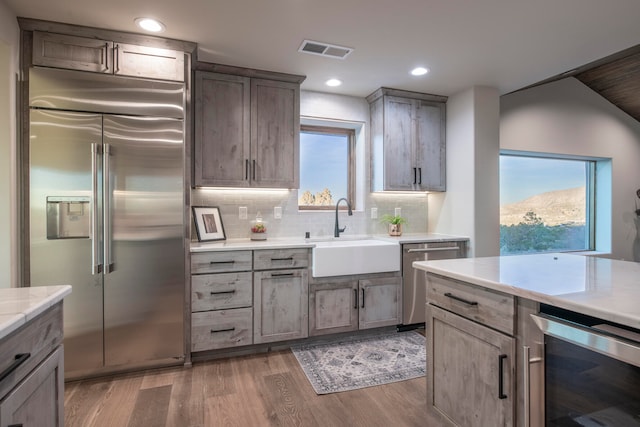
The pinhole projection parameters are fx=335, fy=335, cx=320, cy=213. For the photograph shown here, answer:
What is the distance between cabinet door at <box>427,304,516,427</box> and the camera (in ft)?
4.65

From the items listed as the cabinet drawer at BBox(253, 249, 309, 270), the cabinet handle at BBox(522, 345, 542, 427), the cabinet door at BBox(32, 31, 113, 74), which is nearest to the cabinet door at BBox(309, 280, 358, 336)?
the cabinet drawer at BBox(253, 249, 309, 270)

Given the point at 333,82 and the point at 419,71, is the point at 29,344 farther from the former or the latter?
the point at 419,71

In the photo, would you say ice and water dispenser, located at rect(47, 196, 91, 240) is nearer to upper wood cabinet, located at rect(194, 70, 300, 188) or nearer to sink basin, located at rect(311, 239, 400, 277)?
upper wood cabinet, located at rect(194, 70, 300, 188)

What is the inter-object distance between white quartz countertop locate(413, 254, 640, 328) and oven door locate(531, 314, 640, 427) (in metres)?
0.07

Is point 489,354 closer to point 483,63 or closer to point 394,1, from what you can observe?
point 394,1

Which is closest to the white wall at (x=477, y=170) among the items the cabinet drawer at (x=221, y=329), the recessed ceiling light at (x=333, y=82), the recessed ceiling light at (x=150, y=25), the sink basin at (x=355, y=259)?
the sink basin at (x=355, y=259)

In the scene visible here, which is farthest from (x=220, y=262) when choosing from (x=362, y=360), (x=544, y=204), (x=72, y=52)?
(x=544, y=204)

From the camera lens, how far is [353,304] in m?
3.19

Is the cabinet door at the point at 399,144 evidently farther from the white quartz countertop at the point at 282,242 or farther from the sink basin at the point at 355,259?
the sink basin at the point at 355,259

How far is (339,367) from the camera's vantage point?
8.65 feet

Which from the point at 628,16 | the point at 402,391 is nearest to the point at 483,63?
the point at 628,16

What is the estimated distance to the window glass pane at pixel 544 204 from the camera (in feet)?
14.4

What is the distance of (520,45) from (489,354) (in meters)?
2.53

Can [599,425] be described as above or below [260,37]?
below
